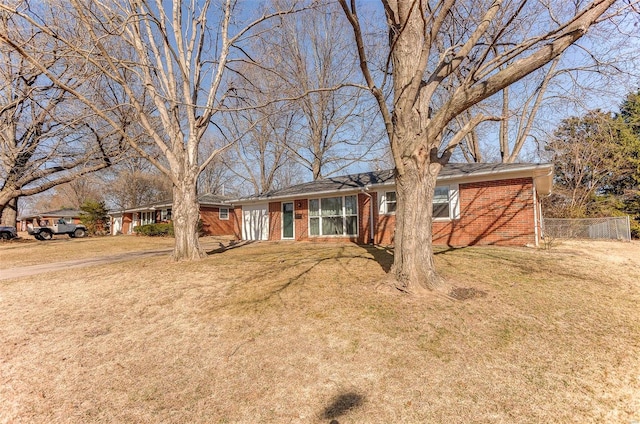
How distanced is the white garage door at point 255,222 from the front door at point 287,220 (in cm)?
133

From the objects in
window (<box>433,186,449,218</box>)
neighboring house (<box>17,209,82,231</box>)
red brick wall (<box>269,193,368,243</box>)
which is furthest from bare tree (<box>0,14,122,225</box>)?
neighboring house (<box>17,209,82,231</box>)

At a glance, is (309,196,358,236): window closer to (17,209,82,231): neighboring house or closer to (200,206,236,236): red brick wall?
(200,206,236,236): red brick wall

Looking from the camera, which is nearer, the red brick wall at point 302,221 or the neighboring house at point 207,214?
the red brick wall at point 302,221

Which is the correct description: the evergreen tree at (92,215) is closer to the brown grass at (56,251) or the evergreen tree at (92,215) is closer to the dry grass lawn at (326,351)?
the brown grass at (56,251)

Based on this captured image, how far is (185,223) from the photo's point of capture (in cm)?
889

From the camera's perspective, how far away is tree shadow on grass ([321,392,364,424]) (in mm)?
2426

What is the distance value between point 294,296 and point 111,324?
2.77 m

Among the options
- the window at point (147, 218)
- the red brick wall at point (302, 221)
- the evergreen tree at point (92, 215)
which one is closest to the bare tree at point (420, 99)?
the red brick wall at point (302, 221)

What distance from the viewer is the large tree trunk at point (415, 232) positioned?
4977 millimetres

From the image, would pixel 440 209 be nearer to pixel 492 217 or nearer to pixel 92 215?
pixel 492 217

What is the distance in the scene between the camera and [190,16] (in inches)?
380

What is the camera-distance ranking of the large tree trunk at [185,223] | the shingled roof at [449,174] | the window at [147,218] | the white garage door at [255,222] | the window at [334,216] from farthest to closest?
the window at [147,218] → the white garage door at [255,222] → the window at [334,216] → the shingled roof at [449,174] → the large tree trunk at [185,223]

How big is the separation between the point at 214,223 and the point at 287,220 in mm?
10870

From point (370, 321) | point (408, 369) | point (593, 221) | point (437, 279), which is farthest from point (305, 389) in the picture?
point (593, 221)
